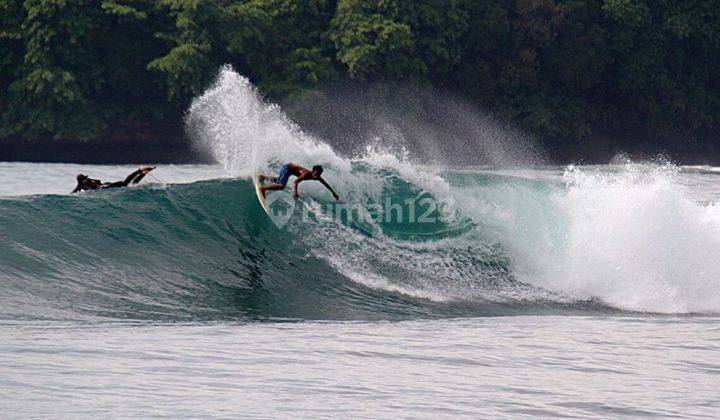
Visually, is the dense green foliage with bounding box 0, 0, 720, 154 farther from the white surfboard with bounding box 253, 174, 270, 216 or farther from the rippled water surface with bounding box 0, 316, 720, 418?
the rippled water surface with bounding box 0, 316, 720, 418

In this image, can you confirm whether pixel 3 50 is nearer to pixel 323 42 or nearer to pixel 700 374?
pixel 323 42

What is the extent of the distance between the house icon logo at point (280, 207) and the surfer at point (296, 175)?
197 millimetres

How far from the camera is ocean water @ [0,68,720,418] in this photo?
383 inches

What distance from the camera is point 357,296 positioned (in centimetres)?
1530

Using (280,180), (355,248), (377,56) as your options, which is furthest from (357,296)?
(377,56)

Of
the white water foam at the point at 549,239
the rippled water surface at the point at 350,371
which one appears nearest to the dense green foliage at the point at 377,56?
the white water foam at the point at 549,239

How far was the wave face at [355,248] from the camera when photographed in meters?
14.5

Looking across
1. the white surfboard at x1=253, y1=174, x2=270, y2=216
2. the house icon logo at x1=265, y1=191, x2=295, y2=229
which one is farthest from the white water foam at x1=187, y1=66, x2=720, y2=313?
the white surfboard at x1=253, y1=174, x2=270, y2=216

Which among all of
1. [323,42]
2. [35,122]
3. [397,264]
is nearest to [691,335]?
[397,264]

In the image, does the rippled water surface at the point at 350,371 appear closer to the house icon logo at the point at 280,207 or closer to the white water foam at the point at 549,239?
the white water foam at the point at 549,239

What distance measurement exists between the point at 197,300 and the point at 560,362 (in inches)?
185

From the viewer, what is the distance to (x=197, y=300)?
14359 millimetres

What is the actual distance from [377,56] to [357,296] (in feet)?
101

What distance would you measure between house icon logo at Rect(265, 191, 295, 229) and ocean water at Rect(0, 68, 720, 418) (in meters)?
0.03
